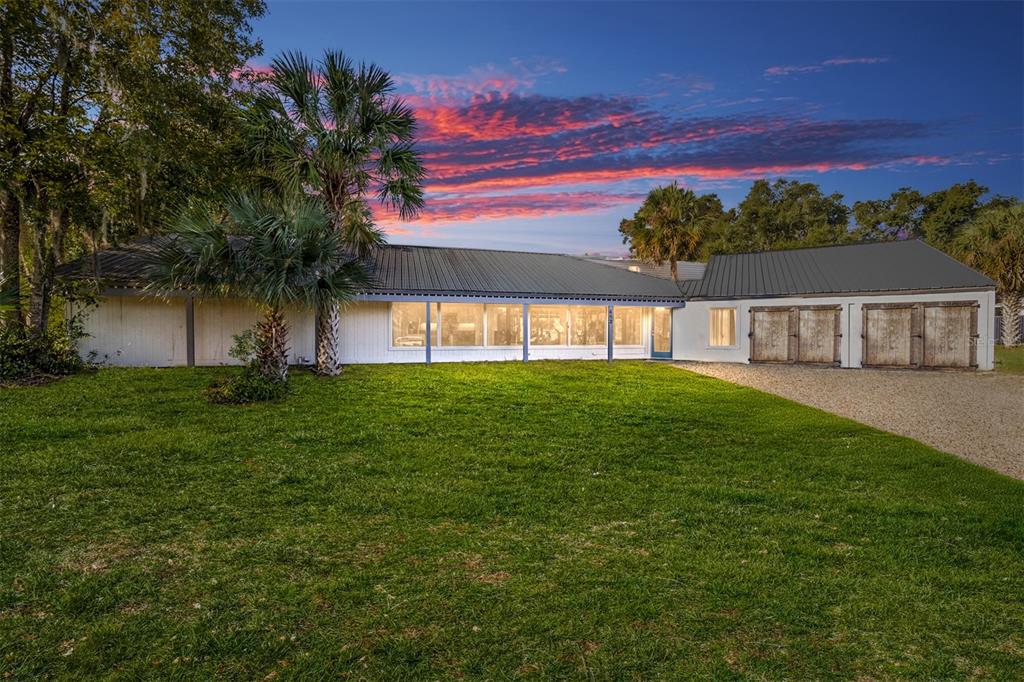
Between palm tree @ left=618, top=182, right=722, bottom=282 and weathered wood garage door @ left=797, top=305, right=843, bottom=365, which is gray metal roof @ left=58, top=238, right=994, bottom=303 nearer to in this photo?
weathered wood garage door @ left=797, top=305, right=843, bottom=365

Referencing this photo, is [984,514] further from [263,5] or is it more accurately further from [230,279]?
[263,5]

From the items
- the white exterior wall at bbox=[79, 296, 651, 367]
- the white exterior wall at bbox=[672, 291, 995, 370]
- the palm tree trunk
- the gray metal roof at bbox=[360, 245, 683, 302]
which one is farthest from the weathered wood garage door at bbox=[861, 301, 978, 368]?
the palm tree trunk

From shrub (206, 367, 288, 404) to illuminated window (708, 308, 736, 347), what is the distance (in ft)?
55.3

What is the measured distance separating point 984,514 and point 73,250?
2941 cm

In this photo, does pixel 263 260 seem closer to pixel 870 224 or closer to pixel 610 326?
pixel 610 326

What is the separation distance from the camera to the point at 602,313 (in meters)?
23.4

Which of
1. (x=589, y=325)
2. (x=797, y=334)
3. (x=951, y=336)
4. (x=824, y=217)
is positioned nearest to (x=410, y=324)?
(x=589, y=325)

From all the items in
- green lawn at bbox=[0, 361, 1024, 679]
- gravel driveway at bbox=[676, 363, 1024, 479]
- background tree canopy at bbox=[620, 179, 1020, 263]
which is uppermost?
background tree canopy at bbox=[620, 179, 1020, 263]

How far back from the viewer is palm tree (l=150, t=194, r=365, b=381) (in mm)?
12141

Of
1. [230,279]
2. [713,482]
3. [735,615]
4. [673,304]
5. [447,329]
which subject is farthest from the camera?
[673,304]

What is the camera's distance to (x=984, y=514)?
6.58 m

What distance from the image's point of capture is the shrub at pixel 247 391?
1198 centimetres

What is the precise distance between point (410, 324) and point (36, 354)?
392 inches

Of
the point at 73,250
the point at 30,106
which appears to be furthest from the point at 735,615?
the point at 73,250
